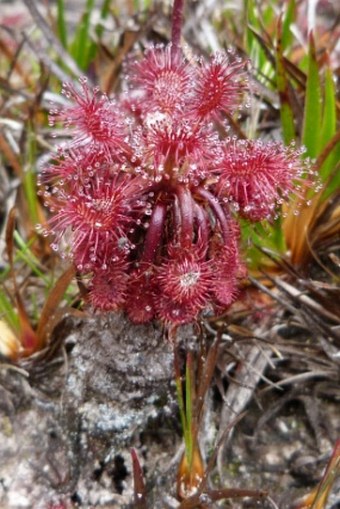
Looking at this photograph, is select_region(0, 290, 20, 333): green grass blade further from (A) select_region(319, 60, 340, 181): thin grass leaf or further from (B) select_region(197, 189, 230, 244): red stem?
(A) select_region(319, 60, 340, 181): thin grass leaf

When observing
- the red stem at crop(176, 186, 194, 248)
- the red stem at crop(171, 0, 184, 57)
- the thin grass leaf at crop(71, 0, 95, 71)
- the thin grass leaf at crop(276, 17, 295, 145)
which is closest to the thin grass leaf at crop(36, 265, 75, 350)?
the red stem at crop(176, 186, 194, 248)

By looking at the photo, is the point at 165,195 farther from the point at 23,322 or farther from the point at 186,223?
the point at 23,322

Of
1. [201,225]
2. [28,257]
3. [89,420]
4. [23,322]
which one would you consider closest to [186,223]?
[201,225]

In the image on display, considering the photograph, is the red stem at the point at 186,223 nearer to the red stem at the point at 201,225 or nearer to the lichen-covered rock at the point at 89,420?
the red stem at the point at 201,225

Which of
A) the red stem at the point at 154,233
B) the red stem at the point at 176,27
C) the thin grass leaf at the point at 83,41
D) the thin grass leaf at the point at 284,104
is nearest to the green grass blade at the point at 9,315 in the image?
the red stem at the point at 154,233

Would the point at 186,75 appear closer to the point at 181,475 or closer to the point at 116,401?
the point at 116,401

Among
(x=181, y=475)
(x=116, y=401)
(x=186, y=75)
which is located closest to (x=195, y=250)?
(x=186, y=75)
